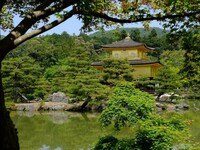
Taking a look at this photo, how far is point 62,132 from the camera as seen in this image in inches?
530

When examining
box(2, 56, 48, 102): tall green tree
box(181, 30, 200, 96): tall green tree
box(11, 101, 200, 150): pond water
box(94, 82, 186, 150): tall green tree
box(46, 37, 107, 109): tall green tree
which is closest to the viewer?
box(181, 30, 200, 96): tall green tree

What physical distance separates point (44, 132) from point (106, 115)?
25.3 ft

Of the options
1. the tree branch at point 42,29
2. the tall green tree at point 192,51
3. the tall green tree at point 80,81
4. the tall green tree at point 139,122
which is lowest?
the tall green tree at point 80,81

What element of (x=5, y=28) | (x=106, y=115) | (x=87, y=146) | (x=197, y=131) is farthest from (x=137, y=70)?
(x=5, y=28)

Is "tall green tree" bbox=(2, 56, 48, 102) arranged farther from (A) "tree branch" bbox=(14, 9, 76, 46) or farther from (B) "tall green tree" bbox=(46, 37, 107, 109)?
(A) "tree branch" bbox=(14, 9, 76, 46)

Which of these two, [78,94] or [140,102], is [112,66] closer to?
[78,94]

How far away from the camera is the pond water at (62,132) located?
435 inches

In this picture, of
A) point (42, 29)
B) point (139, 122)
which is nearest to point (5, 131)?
point (42, 29)

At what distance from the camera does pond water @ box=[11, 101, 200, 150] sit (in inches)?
435

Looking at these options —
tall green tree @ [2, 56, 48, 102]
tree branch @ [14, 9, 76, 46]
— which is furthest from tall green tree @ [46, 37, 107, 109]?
tree branch @ [14, 9, 76, 46]

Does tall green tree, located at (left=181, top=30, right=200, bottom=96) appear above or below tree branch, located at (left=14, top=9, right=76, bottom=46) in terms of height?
below

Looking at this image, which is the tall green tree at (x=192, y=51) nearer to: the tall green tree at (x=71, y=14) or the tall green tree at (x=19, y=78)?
the tall green tree at (x=71, y=14)

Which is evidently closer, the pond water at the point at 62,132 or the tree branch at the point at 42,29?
the tree branch at the point at 42,29

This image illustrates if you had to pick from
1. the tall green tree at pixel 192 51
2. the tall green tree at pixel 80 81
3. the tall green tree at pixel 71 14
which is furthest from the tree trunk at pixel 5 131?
the tall green tree at pixel 80 81
